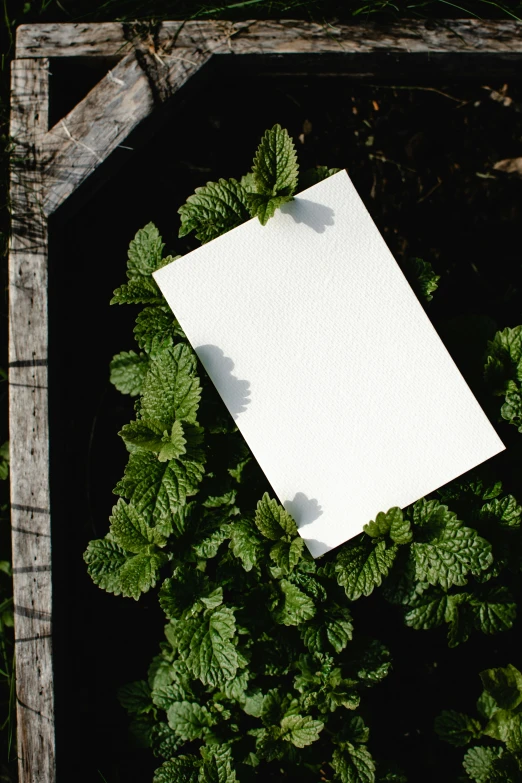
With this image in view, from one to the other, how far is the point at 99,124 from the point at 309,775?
68.2 inches

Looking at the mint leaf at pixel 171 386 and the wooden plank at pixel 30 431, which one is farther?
the wooden plank at pixel 30 431

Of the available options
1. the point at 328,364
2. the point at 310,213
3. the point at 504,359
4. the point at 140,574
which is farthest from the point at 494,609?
the point at 310,213

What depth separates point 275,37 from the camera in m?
1.66

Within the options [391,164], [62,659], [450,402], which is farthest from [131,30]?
[62,659]

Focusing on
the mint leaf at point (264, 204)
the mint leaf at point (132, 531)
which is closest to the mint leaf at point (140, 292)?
the mint leaf at point (264, 204)

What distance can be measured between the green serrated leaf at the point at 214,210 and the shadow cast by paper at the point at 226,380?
27 centimetres

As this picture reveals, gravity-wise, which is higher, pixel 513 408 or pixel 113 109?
pixel 113 109

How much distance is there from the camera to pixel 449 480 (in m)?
1.38

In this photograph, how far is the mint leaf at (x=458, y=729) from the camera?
1.64 m

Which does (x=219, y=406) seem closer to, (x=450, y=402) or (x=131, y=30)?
(x=450, y=402)

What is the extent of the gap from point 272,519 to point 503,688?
2.51 ft

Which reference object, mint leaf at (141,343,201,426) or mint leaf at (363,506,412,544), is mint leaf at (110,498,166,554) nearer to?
mint leaf at (141,343,201,426)

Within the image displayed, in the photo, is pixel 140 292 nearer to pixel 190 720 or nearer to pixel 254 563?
pixel 254 563

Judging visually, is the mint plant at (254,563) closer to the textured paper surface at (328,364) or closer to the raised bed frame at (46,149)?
the textured paper surface at (328,364)
